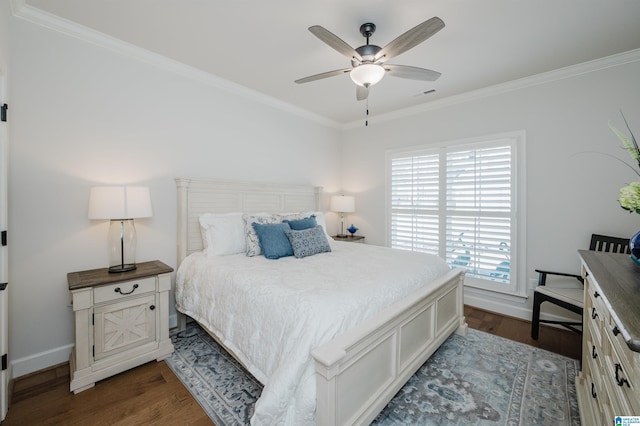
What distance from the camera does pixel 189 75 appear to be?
2.96 m

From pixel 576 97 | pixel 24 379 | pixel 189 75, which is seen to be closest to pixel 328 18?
pixel 189 75

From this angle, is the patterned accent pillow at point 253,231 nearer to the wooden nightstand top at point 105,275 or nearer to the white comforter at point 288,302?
the white comforter at point 288,302

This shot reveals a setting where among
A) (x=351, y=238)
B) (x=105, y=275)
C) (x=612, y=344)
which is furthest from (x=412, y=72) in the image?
(x=105, y=275)

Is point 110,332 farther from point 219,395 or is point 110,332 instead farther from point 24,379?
point 219,395

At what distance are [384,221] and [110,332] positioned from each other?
361 cm

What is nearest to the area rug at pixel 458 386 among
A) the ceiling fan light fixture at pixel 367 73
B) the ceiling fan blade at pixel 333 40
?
the ceiling fan light fixture at pixel 367 73

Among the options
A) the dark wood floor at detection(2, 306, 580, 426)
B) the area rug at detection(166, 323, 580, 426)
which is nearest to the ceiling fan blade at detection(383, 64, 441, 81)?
the area rug at detection(166, 323, 580, 426)

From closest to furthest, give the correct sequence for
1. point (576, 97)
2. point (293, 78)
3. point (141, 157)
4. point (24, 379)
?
point (24, 379)
point (141, 157)
point (576, 97)
point (293, 78)

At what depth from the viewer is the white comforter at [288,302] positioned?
4.50ft

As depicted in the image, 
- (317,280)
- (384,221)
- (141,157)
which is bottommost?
(317,280)

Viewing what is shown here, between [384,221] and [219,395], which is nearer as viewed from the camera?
[219,395]

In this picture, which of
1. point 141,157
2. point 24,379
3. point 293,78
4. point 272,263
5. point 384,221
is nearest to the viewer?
point 24,379

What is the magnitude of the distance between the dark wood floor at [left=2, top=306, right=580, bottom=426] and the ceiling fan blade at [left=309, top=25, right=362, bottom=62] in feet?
8.24

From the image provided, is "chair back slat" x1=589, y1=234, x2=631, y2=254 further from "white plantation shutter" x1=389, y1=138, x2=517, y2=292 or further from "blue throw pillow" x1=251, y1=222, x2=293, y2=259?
"blue throw pillow" x1=251, y1=222, x2=293, y2=259
